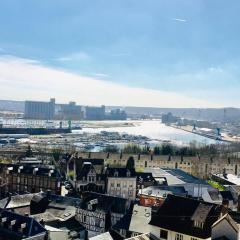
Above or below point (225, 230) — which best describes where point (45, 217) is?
below

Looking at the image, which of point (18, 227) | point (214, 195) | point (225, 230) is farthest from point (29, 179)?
point (225, 230)

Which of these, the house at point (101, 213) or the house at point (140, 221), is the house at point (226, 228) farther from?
the house at point (101, 213)

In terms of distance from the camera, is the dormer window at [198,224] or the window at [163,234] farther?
the window at [163,234]

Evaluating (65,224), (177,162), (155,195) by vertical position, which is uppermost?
(155,195)

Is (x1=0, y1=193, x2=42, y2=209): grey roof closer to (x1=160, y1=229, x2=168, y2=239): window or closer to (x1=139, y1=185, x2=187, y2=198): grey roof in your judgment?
(x1=139, y1=185, x2=187, y2=198): grey roof

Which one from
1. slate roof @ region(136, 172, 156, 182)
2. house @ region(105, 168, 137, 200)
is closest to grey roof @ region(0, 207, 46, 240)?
house @ region(105, 168, 137, 200)

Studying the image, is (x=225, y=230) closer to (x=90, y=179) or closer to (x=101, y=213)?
(x=101, y=213)

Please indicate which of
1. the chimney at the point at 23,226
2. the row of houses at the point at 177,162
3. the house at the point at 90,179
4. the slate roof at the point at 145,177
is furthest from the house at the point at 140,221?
the row of houses at the point at 177,162
